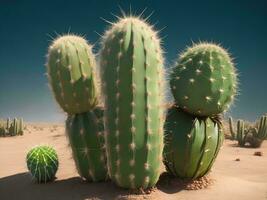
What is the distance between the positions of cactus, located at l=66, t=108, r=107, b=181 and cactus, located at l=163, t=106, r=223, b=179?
87 centimetres

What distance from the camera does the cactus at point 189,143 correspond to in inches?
210

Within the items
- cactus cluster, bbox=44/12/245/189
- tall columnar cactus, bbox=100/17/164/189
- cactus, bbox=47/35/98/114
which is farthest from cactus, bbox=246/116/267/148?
tall columnar cactus, bbox=100/17/164/189

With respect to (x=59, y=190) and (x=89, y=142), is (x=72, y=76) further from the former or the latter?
(x=59, y=190)

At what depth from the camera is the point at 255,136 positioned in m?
12.0

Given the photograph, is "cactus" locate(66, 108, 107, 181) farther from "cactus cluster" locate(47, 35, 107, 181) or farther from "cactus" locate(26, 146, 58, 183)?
"cactus" locate(26, 146, 58, 183)

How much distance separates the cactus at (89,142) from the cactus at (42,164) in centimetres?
75

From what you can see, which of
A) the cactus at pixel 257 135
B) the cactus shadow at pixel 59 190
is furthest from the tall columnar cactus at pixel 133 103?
the cactus at pixel 257 135

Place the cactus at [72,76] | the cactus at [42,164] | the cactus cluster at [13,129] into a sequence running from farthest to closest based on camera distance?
the cactus cluster at [13,129]
the cactus at [42,164]
the cactus at [72,76]

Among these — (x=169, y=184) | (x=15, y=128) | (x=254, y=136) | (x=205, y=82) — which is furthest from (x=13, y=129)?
(x=205, y=82)

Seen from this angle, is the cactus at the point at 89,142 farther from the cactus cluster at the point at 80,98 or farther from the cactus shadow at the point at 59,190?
the cactus shadow at the point at 59,190

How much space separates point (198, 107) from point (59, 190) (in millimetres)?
2204

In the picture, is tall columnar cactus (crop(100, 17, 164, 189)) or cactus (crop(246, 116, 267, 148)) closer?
tall columnar cactus (crop(100, 17, 164, 189))

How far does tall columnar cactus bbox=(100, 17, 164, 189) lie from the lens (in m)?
4.62

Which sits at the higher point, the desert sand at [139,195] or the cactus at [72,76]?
the cactus at [72,76]
